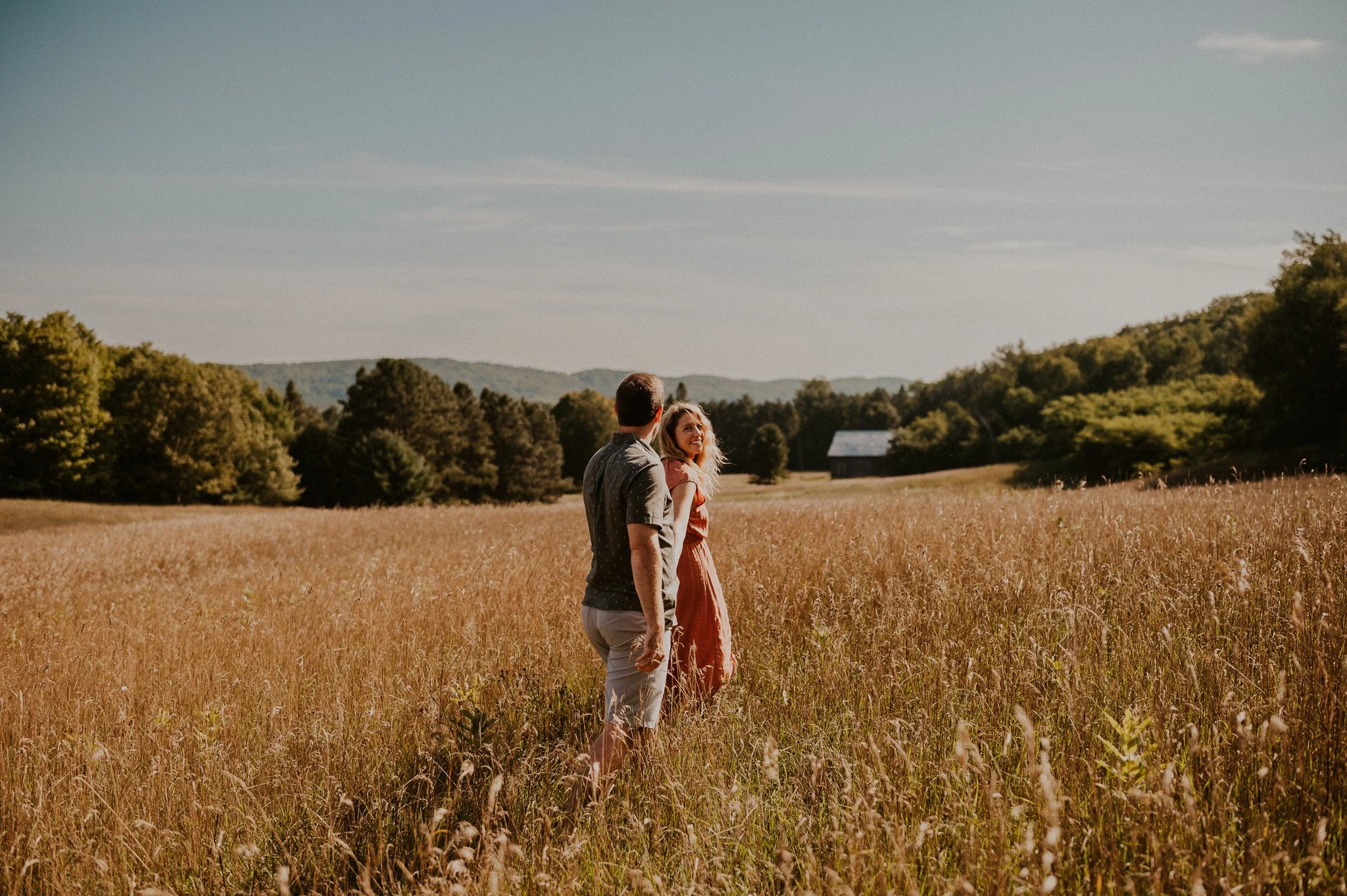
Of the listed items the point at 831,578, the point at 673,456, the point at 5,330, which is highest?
the point at 5,330

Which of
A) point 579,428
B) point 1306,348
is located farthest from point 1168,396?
point 579,428

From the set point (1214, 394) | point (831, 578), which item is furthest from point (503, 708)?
point (1214, 394)

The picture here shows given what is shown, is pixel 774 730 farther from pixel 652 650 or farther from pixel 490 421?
pixel 490 421

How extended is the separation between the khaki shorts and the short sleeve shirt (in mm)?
66

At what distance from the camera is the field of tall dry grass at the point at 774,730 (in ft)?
7.82

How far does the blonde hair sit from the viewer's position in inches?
175

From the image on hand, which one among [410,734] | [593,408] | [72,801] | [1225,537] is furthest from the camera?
[593,408]

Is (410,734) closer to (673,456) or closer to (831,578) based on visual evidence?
(673,456)

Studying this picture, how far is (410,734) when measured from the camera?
3998 mm

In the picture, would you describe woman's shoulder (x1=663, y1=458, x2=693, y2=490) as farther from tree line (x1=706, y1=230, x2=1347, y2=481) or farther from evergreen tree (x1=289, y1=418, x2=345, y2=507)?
evergreen tree (x1=289, y1=418, x2=345, y2=507)

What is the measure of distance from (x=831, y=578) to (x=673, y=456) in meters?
2.26

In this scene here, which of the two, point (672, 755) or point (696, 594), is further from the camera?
point (696, 594)

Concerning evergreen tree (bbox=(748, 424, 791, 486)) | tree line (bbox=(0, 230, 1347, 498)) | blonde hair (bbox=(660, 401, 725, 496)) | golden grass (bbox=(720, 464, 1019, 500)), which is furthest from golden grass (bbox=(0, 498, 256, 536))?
evergreen tree (bbox=(748, 424, 791, 486))

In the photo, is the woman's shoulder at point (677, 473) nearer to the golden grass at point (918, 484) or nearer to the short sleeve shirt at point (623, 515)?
the short sleeve shirt at point (623, 515)
